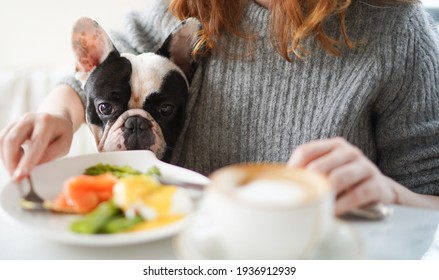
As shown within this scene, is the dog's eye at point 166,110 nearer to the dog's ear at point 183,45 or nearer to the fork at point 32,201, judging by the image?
the dog's ear at point 183,45

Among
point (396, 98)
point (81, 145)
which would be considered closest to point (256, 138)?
point (396, 98)

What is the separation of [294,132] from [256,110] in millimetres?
73

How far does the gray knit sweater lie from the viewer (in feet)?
2.56

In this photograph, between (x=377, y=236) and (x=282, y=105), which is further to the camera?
(x=282, y=105)

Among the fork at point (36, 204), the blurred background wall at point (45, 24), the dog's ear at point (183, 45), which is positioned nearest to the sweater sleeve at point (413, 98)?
the dog's ear at point (183, 45)

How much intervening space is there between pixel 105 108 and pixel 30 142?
156mm

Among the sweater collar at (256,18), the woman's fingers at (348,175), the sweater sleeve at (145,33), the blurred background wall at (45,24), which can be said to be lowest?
the blurred background wall at (45,24)

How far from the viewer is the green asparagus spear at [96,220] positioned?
0.47 meters

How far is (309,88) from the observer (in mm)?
814

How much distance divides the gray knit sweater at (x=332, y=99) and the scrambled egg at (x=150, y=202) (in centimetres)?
35

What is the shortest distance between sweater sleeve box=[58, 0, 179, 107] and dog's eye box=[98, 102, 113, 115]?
12cm

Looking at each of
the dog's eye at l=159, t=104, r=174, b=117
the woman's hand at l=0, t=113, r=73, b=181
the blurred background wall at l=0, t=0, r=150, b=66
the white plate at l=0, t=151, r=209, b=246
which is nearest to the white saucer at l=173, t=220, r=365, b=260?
the white plate at l=0, t=151, r=209, b=246
